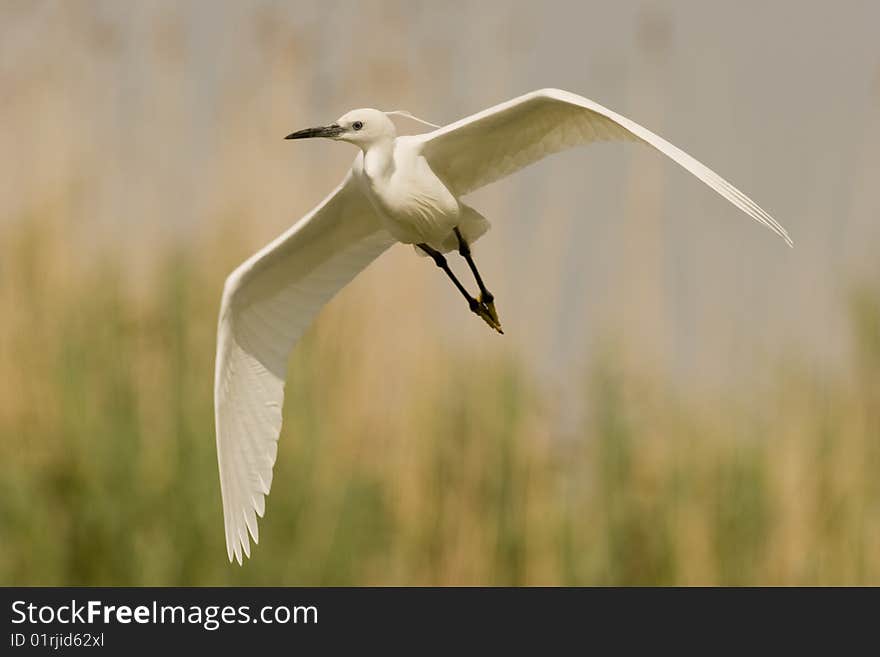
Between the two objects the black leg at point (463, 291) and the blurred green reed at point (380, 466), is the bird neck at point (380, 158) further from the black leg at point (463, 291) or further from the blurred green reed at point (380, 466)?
the blurred green reed at point (380, 466)

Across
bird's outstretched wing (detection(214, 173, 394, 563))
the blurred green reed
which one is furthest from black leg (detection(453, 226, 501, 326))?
the blurred green reed

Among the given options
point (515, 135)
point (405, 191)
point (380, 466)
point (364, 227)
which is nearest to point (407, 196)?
point (405, 191)

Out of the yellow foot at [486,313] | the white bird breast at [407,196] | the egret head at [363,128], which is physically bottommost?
the yellow foot at [486,313]

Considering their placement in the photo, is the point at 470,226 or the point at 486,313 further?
the point at 470,226

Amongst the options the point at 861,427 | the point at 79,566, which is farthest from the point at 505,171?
the point at 79,566

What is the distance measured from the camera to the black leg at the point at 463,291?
2.72 metres

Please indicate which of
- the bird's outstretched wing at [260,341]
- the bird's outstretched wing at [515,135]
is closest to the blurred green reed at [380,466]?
the bird's outstretched wing at [260,341]

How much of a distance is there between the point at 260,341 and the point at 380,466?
1798 millimetres

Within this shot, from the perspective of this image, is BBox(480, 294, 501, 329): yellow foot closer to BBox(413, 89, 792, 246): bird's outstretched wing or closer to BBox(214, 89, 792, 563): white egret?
BBox(214, 89, 792, 563): white egret

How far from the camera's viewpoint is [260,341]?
12.0 ft

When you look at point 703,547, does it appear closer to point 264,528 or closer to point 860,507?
point 860,507

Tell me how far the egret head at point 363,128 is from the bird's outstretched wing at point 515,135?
0.08 meters

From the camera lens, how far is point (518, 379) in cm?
523

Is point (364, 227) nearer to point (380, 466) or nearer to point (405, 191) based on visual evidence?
point (405, 191)
